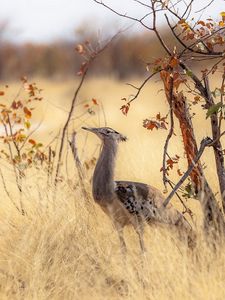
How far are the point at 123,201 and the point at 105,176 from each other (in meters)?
0.24

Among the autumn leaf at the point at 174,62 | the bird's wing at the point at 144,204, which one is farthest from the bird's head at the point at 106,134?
the autumn leaf at the point at 174,62

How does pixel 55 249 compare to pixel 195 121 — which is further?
pixel 195 121

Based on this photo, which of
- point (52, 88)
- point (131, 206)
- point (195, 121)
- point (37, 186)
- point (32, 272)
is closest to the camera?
point (32, 272)

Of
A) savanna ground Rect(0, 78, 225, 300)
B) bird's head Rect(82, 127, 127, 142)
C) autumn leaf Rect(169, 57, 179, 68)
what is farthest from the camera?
bird's head Rect(82, 127, 127, 142)

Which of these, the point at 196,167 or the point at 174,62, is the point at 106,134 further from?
the point at 196,167

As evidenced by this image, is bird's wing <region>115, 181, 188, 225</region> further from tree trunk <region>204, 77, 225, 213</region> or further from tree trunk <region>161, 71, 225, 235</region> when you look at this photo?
tree trunk <region>204, 77, 225, 213</region>

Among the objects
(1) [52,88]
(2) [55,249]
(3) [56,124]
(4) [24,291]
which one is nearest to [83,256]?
(2) [55,249]

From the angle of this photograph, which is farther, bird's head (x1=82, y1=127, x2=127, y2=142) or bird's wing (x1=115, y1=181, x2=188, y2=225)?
bird's head (x1=82, y1=127, x2=127, y2=142)

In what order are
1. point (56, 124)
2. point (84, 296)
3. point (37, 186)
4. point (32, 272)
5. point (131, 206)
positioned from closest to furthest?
point (84, 296)
point (32, 272)
point (131, 206)
point (37, 186)
point (56, 124)

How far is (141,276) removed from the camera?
212 inches

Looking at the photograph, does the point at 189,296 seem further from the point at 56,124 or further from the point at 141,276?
the point at 56,124

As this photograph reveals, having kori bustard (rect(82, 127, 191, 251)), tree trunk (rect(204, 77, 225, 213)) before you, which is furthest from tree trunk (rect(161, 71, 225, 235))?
kori bustard (rect(82, 127, 191, 251))

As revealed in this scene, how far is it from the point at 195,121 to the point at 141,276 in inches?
479

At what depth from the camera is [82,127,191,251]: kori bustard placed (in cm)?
601
